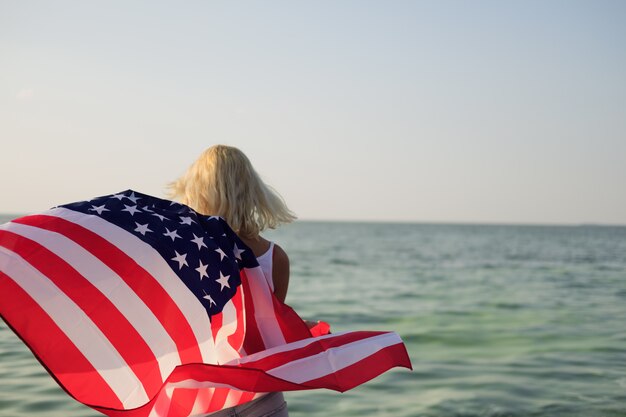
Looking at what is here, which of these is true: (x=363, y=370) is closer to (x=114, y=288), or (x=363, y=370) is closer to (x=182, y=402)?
(x=182, y=402)

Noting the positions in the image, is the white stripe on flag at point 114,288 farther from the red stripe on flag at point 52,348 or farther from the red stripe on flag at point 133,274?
the red stripe on flag at point 52,348

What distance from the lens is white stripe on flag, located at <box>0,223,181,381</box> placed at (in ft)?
9.45

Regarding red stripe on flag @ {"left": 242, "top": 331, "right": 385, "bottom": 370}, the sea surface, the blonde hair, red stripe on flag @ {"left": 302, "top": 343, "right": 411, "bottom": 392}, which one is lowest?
the sea surface

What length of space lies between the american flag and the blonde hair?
5.0 inches

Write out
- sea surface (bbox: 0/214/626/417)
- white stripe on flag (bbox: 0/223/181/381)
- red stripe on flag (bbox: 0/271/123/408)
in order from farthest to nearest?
sea surface (bbox: 0/214/626/417), white stripe on flag (bbox: 0/223/181/381), red stripe on flag (bbox: 0/271/123/408)

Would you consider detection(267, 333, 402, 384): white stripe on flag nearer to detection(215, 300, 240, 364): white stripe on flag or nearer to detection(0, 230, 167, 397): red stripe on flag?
detection(215, 300, 240, 364): white stripe on flag

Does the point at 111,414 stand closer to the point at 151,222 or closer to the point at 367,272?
the point at 151,222

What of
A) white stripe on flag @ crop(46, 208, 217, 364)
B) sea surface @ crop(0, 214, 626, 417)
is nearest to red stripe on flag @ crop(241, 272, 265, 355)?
white stripe on flag @ crop(46, 208, 217, 364)

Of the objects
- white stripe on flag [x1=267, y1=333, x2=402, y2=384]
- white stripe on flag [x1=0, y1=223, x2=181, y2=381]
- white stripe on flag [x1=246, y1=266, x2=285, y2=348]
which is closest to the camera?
white stripe on flag [x1=0, y1=223, x2=181, y2=381]

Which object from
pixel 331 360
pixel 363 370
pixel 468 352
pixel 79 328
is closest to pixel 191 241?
pixel 79 328

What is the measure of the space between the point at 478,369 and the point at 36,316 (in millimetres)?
6637

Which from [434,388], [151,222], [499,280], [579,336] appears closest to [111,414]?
[151,222]

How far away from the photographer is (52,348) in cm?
280

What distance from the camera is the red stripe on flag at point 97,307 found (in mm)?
2840
